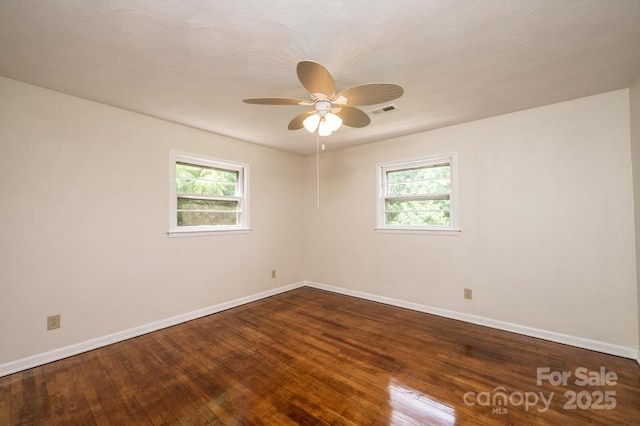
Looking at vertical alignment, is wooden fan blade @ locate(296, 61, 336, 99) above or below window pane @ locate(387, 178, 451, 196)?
above

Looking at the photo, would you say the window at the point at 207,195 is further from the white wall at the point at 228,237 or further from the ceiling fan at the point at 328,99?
the ceiling fan at the point at 328,99

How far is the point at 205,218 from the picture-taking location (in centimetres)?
366

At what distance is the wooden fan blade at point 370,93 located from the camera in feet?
5.73

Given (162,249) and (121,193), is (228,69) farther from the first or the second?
(162,249)

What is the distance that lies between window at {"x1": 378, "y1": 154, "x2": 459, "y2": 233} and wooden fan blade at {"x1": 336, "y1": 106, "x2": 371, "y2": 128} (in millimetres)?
1698

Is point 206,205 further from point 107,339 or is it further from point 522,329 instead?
point 522,329

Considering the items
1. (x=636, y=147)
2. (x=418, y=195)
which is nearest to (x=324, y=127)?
(x=418, y=195)

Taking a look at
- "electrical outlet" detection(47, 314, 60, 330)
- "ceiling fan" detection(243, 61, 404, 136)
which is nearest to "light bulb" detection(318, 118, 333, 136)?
"ceiling fan" detection(243, 61, 404, 136)

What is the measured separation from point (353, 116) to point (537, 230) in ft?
7.82

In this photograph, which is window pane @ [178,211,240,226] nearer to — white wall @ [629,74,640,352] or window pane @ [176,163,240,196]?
window pane @ [176,163,240,196]

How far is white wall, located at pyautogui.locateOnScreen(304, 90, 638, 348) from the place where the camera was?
249cm

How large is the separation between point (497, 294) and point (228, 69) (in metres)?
3.62

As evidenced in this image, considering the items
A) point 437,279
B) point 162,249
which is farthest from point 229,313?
point 437,279

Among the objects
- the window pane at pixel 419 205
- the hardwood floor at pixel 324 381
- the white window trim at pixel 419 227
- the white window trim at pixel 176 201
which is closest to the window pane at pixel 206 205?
the white window trim at pixel 176 201
